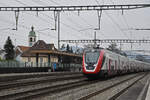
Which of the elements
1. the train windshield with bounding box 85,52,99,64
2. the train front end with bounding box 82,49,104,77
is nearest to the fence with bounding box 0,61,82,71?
the train front end with bounding box 82,49,104,77

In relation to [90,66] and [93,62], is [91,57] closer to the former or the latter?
[93,62]

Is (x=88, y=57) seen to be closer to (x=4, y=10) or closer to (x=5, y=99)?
(x=4, y=10)

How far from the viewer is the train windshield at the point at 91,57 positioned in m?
26.6

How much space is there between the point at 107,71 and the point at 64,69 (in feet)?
89.1

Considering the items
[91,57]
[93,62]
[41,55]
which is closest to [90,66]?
[93,62]

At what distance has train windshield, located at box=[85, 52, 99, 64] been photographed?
87.4 feet

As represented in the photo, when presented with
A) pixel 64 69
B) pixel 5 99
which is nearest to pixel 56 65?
pixel 64 69

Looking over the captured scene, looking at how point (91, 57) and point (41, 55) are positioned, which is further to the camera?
point (41, 55)

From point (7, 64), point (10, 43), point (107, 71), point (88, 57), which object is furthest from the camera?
point (10, 43)

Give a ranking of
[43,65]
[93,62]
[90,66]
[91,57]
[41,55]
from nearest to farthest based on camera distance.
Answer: [90,66] → [93,62] → [91,57] → [43,65] → [41,55]

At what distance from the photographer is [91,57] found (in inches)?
1066

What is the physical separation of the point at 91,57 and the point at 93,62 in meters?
0.79

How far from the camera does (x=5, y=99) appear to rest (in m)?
13.8

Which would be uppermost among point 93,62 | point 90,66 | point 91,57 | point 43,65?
point 91,57
